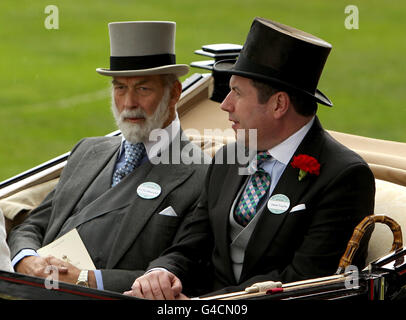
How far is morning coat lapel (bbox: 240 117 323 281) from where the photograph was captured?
125 inches

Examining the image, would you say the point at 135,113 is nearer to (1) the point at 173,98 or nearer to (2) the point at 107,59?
(1) the point at 173,98

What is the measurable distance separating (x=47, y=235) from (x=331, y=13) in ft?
50.2

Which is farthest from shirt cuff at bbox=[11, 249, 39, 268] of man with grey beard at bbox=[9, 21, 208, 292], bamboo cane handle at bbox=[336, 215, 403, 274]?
bamboo cane handle at bbox=[336, 215, 403, 274]

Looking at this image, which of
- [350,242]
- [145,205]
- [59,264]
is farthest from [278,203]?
[59,264]

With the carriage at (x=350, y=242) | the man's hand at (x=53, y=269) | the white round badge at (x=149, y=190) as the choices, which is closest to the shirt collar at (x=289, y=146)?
the carriage at (x=350, y=242)

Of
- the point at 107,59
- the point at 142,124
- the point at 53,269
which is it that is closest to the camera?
the point at 53,269

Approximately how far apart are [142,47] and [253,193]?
937 millimetres

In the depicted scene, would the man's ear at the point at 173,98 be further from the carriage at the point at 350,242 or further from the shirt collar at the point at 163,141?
the carriage at the point at 350,242

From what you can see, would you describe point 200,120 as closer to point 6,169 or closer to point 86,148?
point 86,148

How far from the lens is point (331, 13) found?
18359mm

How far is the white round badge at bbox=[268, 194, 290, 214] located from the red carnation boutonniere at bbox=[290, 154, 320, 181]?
0.32 feet

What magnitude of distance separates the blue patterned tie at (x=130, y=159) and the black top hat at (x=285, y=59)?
28.4 inches

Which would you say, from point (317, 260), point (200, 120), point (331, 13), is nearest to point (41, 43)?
point (331, 13)

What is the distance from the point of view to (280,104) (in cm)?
326
